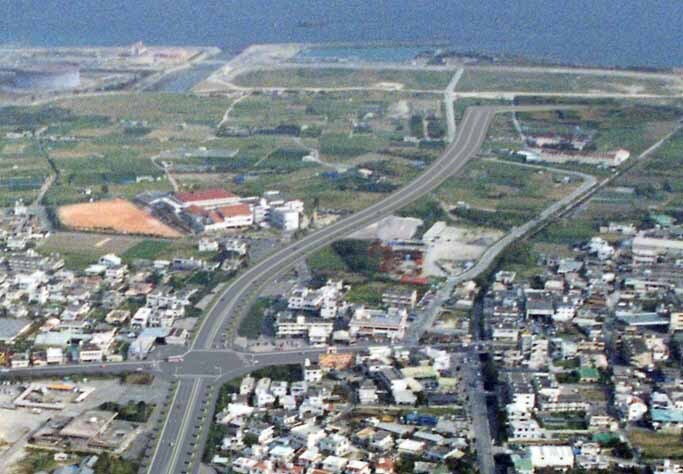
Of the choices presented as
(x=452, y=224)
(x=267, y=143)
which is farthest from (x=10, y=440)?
(x=267, y=143)

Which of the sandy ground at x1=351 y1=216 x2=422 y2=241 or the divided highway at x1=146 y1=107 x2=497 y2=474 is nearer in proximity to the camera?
the divided highway at x1=146 y1=107 x2=497 y2=474

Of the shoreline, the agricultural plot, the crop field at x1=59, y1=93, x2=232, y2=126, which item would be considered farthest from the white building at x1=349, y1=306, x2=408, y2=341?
the shoreline

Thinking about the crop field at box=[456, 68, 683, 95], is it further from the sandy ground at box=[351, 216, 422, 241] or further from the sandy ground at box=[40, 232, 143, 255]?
the sandy ground at box=[40, 232, 143, 255]

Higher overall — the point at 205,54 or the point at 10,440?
the point at 205,54

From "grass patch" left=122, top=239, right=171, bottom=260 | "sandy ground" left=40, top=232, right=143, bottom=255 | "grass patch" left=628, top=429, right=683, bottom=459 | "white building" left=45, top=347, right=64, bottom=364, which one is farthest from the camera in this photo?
"sandy ground" left=40, top=232, right=143, bottom=255

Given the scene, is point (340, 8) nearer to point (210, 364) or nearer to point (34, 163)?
point (34, 163)

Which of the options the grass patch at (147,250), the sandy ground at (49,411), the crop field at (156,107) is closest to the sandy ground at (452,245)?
the grass patch at (147,250)

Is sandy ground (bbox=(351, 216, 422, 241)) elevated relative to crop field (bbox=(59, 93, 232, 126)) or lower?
lower

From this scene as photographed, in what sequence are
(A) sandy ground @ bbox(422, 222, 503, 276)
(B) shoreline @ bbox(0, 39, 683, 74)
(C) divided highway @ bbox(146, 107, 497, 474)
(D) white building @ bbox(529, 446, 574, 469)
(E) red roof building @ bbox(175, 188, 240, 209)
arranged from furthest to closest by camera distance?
(B) shoreline @ bbox(0, 39, 683, 74) < (E) red roof building @ bbox(175, 188, 240, 209) < (A) sandy ground @ bbox(422, 222, 503, 276) < (C) divided highway @ bbox(146, 107, 497, 474) < (D) white building @ bbox(529, 446, 574, 469)
